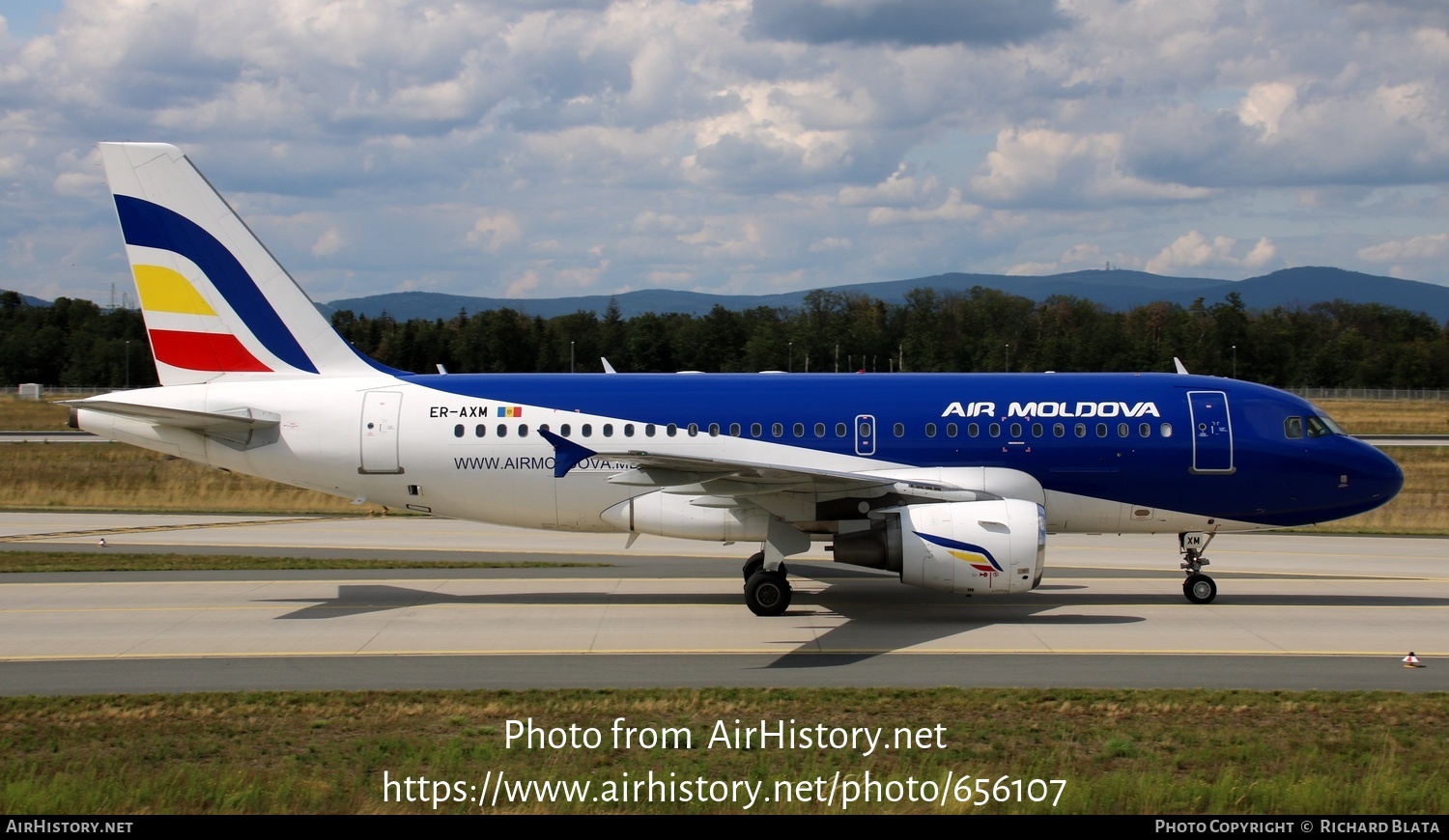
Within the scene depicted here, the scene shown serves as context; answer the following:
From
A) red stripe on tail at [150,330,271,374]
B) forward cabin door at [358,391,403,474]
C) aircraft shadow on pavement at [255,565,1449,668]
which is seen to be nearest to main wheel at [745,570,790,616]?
aircraft shadow on pavement at [255,565,1449,668]

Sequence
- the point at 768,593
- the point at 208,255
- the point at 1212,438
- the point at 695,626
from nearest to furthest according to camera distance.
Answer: the point at 695,626 < the point at 768,593 < the point at 1212,438 < the point at 208,255

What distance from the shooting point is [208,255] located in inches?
766

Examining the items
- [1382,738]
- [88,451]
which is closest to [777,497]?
[1382,738]

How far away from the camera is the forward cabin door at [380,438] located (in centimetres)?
1908

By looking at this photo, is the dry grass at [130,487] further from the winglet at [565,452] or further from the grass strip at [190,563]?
the winglet at [565,452]

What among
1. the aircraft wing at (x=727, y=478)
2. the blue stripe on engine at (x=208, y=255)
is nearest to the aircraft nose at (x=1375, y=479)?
the aircraft wing at (x=727, y=478)

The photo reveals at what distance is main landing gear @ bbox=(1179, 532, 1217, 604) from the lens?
18906 millimetres

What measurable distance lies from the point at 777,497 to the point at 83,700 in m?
9.13

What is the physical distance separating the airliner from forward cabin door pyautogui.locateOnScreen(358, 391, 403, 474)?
0.02 meters

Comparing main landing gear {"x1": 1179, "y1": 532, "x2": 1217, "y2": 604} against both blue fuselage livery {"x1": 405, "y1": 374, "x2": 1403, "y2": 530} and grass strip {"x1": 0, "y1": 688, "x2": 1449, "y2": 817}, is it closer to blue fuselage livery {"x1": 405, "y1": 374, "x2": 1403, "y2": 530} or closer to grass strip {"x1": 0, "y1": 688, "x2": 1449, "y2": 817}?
blue fuselage livery {"x1": 405, "y1": 374, "x2": 1403, "y2": 530}

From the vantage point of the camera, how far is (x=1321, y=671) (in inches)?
557

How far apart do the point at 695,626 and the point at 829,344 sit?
8530 cm

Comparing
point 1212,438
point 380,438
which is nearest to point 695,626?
point 380,438

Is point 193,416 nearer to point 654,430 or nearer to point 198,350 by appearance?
point 198,350
